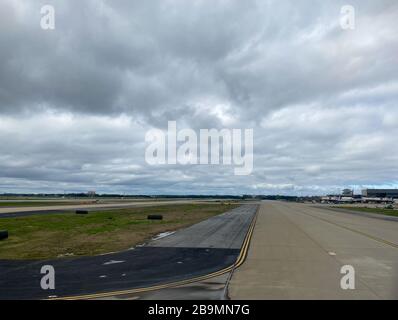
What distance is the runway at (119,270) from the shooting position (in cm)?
1348

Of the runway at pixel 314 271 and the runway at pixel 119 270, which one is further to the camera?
the runway at pixel 119 270

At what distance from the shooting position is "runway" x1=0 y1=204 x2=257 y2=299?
531 inches

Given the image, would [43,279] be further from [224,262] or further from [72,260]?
[224,262]

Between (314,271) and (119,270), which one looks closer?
(314,271)

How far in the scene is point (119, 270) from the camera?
17.4 m

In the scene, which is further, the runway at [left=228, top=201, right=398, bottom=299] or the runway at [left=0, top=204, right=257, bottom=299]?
the runway at [left=0, top=204, right=257, bottom=299]

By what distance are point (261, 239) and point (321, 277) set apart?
1471cm

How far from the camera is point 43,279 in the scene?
15.4 metres

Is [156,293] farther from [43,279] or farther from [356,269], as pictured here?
[356,269]
